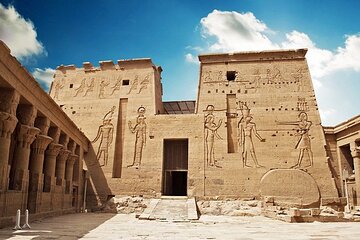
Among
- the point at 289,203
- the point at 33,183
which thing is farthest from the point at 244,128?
the point at 33,183

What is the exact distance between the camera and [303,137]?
59.1 feet

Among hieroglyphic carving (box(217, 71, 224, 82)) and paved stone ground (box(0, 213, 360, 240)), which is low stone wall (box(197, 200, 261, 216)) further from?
hieroglyphic carving (box(217, 71, 224, 82))

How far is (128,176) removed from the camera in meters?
18.4

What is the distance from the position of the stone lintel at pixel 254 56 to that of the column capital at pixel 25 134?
1211cm

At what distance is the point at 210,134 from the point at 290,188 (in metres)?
5.34

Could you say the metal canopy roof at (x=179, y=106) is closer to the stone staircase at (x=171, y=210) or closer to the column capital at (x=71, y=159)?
the stone staircase at (x=171, y=210)

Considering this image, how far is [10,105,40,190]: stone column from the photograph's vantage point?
10750 millimetres

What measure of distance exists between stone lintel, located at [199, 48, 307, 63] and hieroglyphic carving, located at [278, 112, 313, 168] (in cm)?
394

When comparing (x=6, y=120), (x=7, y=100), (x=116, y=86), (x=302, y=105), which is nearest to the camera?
(x=6, y=120)

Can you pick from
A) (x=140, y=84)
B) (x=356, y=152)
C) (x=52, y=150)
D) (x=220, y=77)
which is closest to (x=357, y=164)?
(x=356, y=152)

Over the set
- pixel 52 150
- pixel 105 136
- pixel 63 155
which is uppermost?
pixel 105 136

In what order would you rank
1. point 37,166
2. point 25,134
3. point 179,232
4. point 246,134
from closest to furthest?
point 179,232, point 25,134, point 37,166, point 246,134

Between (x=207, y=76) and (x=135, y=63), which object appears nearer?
(x=207, y=76)

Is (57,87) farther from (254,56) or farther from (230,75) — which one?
(254,56)
